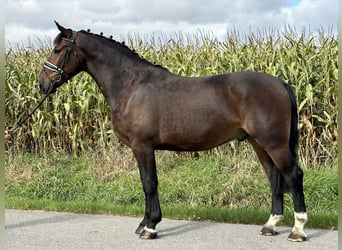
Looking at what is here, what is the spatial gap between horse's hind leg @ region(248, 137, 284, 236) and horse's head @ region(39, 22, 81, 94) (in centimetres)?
219

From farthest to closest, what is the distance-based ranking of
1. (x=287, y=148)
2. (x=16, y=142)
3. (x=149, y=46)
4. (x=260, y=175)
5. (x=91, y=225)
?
(x=149, y=46) → (x=16, y=142) → (x=260, y=175) → (x=91, y=225) → (x=287, y=148)

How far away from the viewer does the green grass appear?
20.6 feet

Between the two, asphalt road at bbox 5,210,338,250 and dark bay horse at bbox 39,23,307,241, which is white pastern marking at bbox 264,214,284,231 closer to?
dark bay horse at bbox 39,23,307,241

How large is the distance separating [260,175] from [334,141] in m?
1.40

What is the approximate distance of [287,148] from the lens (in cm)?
492

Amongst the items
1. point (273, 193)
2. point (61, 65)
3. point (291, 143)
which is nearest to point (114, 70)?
point (61, 65)

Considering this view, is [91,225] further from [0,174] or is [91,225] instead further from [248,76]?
[0,174]

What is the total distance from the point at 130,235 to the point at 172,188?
2203mm

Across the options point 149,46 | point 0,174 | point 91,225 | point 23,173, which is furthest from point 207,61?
point 0,174

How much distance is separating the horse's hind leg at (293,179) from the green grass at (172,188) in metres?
0.66

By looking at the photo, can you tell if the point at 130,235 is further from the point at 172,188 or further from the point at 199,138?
the point at 172,188

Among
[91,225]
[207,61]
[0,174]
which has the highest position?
[207,61]

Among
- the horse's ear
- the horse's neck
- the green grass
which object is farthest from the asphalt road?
the horse's ear

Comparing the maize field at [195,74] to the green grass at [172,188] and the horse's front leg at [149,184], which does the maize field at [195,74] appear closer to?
the green grass at [172,188]
